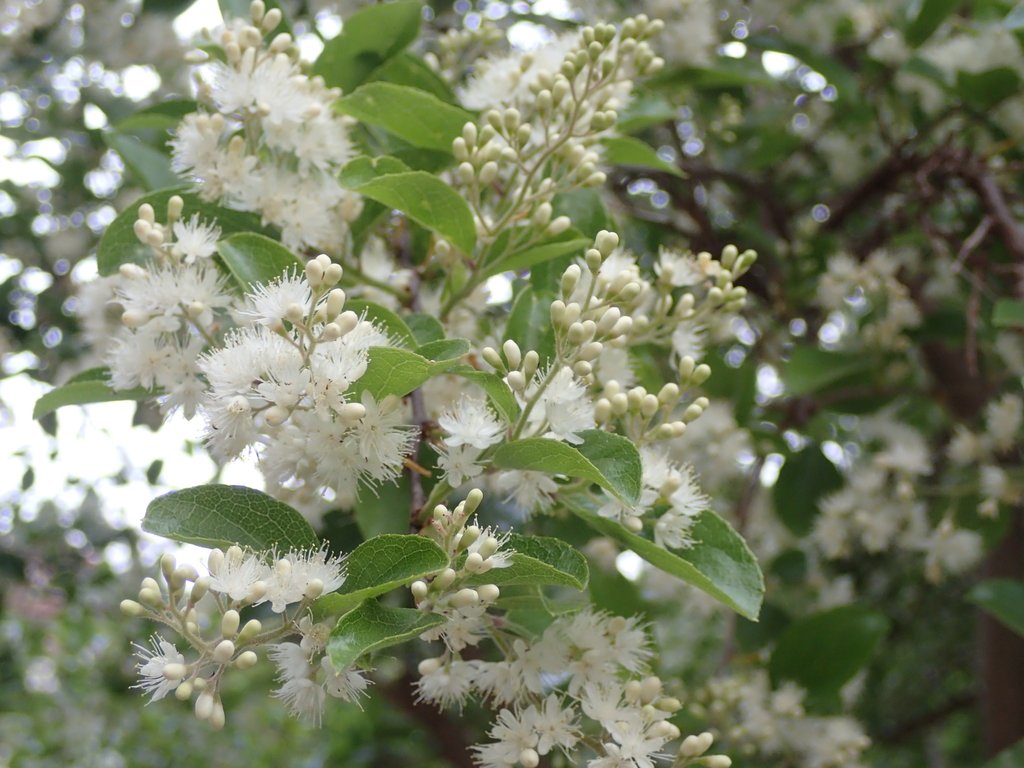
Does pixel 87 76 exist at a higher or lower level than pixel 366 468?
lower

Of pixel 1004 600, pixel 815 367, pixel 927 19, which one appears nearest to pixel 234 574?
pixel 815 367

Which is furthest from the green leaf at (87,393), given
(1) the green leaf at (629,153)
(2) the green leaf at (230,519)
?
(1) the green leaf at (629,153)

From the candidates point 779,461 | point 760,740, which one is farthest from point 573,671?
point 779,461

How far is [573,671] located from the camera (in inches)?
52.9

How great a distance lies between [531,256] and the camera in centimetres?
154

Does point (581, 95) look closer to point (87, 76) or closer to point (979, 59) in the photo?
point (979, 59)

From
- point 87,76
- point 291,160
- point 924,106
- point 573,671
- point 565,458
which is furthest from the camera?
point 87,76

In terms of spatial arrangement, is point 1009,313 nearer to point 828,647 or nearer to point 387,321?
point 828,647

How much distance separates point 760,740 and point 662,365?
3.65ft

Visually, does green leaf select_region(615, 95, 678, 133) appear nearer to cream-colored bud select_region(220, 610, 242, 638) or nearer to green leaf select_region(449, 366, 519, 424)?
green leaf select_region(449, 366, 519, 424)

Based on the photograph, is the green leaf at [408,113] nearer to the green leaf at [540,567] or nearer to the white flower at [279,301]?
the white flower at [279,301]

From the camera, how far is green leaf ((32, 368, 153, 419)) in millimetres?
1472

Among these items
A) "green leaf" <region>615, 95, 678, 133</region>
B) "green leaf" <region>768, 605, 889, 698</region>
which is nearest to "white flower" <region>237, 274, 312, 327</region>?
"green leaf" <region>615, 95, 678, 133</region>

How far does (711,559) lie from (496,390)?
15.6 inches
